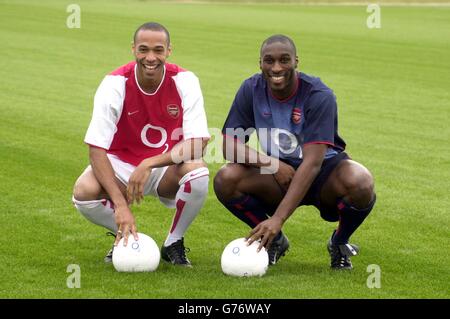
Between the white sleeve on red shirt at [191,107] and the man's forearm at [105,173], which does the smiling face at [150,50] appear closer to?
the white sleeve on red shirt at [191,107]

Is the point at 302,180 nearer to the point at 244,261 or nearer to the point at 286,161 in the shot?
the point at 286,161

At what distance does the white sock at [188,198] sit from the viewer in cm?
700

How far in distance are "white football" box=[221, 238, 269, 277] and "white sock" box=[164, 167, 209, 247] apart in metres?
0.58

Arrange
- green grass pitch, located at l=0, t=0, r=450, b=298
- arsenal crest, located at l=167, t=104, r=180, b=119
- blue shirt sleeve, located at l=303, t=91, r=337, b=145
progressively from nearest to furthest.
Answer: green grass pitch, located at l=0, t=0, r=450, b=298, blue shirt sleeve, located at l=303, t=91, r=337, b=145, arsenal crest, located at l=167, t=104, r=180, b=119

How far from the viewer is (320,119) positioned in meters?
6.77

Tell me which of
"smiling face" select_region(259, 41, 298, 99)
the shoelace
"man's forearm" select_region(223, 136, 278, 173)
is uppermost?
"smiling face" select_region(259, 41, 298, 99)

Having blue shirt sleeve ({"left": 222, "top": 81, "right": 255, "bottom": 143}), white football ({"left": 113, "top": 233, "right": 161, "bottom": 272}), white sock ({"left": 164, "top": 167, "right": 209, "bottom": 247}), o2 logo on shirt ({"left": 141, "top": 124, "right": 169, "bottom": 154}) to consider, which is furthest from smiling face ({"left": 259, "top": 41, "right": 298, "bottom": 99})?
white football ({"left": 113, "top": 233, "right": 161, "bottom": 272})

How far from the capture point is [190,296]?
6113mm

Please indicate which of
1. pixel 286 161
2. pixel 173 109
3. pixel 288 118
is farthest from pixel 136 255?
pixel 288 118

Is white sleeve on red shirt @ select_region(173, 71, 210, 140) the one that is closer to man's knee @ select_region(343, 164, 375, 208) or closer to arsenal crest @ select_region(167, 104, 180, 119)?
arsenal crest @ select_region(167, 104, 180, 119)

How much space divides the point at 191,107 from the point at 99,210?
100 centimetres

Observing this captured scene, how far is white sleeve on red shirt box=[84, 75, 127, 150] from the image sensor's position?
22.8 feet

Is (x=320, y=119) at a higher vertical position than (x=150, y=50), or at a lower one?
lower

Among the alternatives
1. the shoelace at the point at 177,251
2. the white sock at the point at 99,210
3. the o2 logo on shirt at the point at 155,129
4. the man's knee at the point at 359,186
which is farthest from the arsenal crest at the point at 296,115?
the white sock at the point at 99,210
